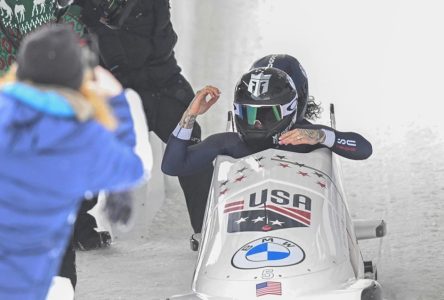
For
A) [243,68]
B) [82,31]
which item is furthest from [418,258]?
[243,68]

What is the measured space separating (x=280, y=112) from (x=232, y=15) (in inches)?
157

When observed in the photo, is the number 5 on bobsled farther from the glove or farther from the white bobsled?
the glove

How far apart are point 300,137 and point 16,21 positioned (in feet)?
4.31

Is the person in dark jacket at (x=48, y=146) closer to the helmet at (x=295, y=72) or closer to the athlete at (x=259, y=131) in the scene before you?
the athlete at (x=259, y=131)

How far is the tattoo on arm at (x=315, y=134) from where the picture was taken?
380cm

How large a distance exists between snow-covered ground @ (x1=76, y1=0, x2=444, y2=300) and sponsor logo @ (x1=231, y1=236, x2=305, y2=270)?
2.39 ft

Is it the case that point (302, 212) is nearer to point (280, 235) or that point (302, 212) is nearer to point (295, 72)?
point (280, 235)

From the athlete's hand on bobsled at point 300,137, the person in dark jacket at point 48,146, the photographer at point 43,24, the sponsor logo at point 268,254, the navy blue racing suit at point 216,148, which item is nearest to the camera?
the person in dark jacket at point 48,146

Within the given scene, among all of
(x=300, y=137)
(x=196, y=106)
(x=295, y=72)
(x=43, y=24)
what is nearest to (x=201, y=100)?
(x=196, y=106)

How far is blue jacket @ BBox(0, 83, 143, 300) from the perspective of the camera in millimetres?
2037

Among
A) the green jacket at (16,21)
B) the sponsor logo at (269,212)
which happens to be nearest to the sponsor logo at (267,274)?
the sponsor logo at (269,212)

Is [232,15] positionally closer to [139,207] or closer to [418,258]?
[139,207]

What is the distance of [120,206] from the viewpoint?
229 cm

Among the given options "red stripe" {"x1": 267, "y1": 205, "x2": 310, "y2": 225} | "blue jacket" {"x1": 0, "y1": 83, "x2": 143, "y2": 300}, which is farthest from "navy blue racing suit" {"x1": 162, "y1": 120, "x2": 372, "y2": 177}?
"blue jacket" {"x1": 0, "y1": 83, "x2": 143, "y2": 300}
